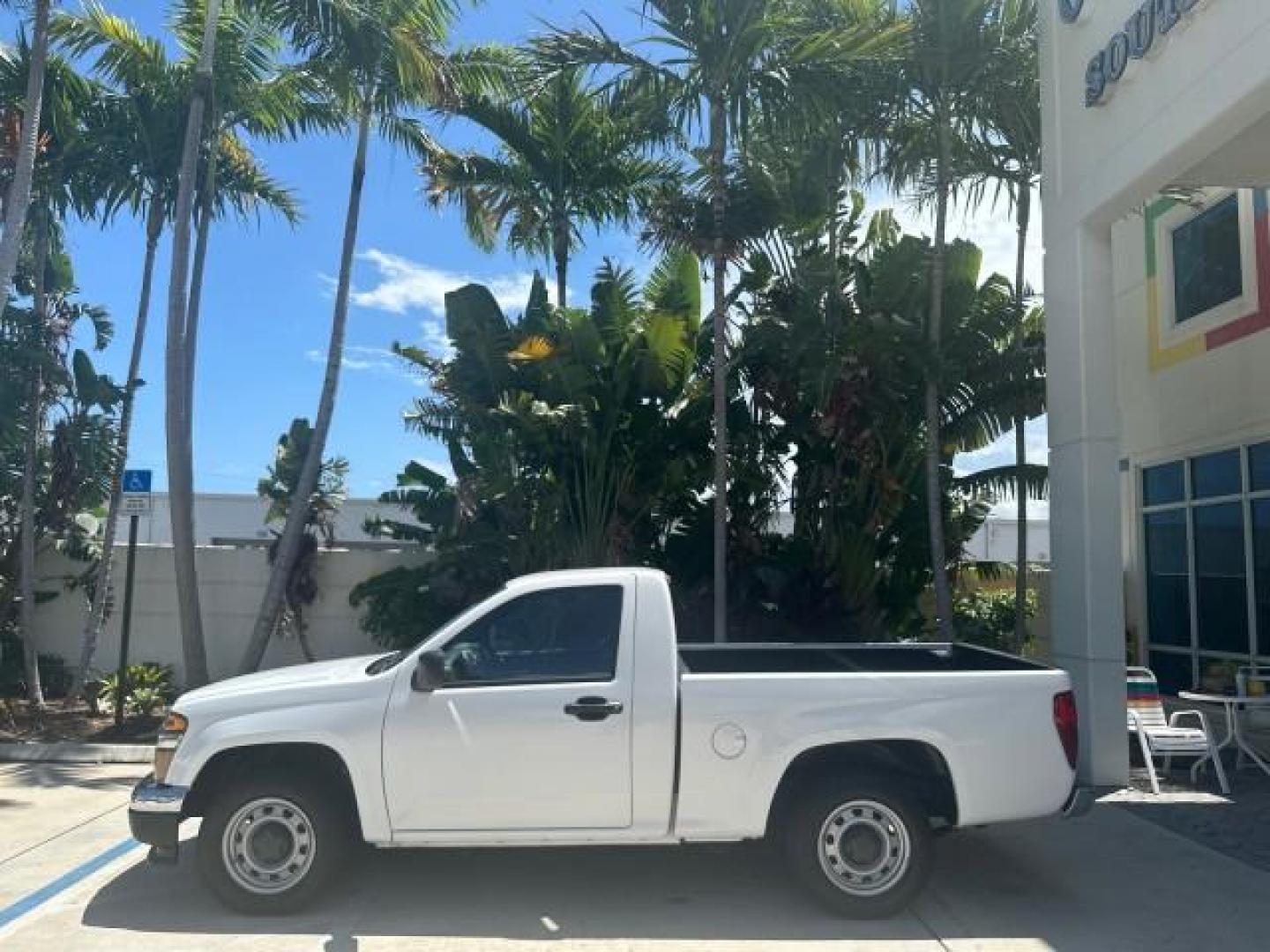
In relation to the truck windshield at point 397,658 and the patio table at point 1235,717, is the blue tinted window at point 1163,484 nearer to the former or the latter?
the patio table at point 1235,717

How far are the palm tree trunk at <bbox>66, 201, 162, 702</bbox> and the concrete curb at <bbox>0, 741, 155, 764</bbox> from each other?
80.7 inches

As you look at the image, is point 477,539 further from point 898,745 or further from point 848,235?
point 898,745

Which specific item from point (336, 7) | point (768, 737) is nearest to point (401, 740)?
point (768, 737)

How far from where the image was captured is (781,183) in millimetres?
11867

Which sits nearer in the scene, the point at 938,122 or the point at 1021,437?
the point at 938,122

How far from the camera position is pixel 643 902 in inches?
251

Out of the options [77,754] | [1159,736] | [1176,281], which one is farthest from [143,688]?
[1176,281]

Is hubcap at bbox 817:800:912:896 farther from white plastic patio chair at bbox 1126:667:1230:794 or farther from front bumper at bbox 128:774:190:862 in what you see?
white plastic patio chair at bbox 1126:667:1230:794

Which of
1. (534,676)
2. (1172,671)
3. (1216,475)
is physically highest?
(1216,475)

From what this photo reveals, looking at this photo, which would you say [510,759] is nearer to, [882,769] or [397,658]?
[397,658]

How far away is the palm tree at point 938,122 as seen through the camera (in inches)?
439

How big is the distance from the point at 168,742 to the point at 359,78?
847cm

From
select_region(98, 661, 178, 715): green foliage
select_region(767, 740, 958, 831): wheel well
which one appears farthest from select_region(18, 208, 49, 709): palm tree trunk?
select_region(767, 740, 958, 831): wheel well

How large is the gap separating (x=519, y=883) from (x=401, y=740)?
4.35ft
